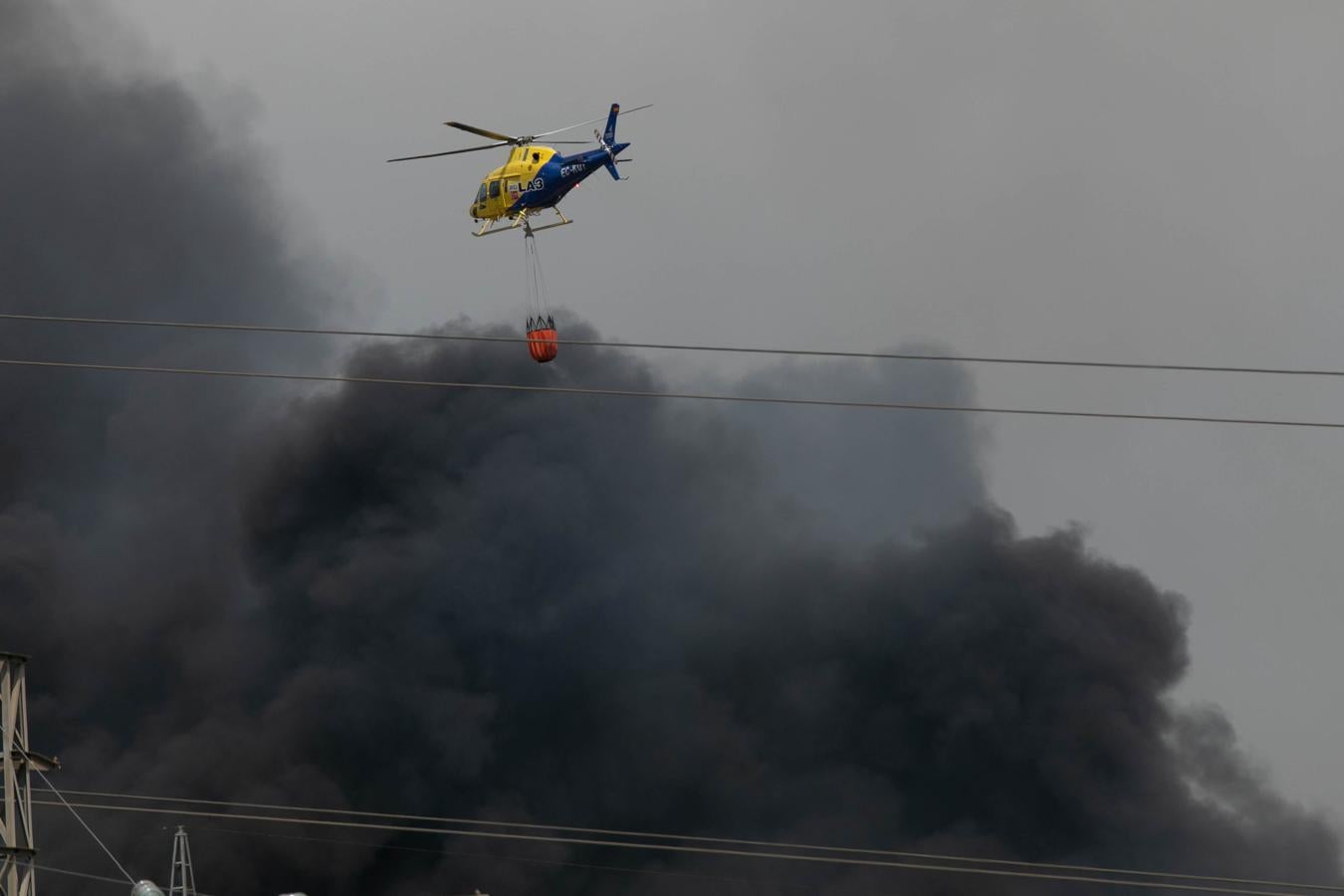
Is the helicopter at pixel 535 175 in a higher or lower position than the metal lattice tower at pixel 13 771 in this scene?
higher

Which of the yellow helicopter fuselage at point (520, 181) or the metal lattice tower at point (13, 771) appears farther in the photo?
the yellow helicopter fuselage at point (520, 181)

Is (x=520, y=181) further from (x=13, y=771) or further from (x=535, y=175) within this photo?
(x=13, y=771)

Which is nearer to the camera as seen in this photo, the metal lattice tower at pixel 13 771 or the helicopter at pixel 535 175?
the metal lattice tower at pixel 13 771

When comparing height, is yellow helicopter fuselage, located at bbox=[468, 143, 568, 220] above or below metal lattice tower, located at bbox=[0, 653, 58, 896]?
above

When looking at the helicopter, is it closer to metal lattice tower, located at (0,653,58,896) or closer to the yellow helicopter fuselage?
the yellow helicopter fuselage

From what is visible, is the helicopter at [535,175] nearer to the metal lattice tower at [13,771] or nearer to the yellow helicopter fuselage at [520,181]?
the yellow helicopter fuselage at [520,181]

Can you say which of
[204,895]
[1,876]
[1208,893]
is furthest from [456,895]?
[1,876]

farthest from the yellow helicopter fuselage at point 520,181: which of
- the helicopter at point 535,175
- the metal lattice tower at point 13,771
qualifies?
the metal lattice tower at point 13,771

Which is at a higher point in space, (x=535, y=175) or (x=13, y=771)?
(x=535, y=175)

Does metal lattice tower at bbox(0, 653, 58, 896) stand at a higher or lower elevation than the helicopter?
lower

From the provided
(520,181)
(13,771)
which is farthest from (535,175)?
(13,771)

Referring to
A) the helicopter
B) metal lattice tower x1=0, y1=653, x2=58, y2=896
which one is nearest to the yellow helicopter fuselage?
the helicopter

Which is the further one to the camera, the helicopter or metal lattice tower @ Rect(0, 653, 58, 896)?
the helicopter

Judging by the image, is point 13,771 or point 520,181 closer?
point 13,771
